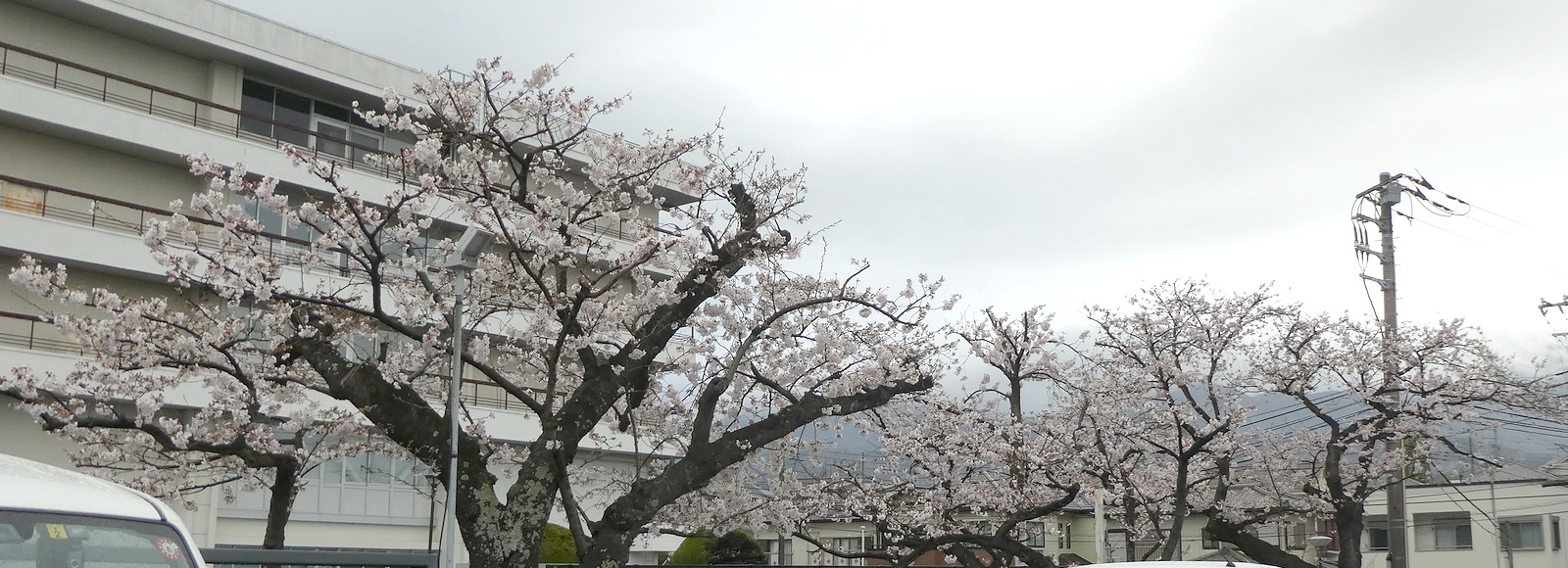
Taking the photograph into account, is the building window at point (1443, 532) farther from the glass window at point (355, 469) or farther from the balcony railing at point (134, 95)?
the balcony railing at point (134, 95)

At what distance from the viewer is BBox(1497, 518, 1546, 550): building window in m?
38.0

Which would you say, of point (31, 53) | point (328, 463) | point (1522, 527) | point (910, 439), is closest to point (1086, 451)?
point (910, 439)

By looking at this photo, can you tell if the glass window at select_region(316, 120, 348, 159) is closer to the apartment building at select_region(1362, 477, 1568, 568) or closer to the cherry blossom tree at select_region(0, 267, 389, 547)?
the cherry blossom tree at select_region(0, 267, 389, 547)

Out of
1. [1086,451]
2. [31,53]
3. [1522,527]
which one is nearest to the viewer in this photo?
[1086,451]

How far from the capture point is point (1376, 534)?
4306cm

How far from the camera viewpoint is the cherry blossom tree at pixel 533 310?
13203 mm

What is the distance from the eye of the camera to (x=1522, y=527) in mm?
38562

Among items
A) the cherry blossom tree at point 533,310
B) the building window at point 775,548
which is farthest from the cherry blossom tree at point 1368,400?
the building window at point 775,548

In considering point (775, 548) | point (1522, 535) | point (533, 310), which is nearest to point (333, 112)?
point (533, 310)

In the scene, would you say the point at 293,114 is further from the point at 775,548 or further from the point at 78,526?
the point at 78,526

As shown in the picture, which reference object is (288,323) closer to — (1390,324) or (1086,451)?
(1086,451)

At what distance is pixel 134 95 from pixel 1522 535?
42.1 metres

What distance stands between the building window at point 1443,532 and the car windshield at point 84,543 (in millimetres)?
43569

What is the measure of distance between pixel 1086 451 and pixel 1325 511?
753 centimetres
